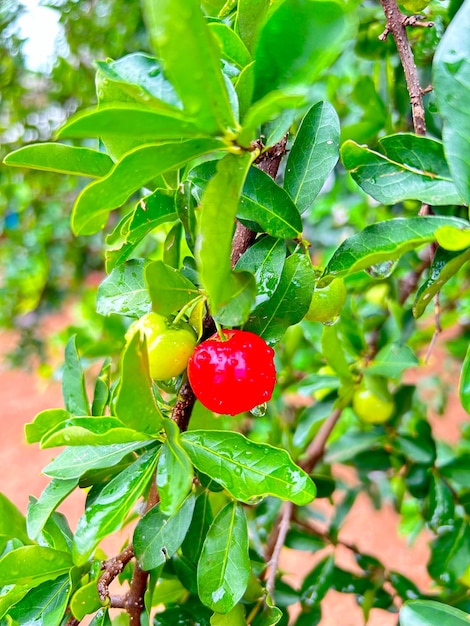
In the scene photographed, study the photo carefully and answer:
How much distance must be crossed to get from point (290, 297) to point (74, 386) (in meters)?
0.27

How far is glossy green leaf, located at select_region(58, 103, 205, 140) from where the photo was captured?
30 cm

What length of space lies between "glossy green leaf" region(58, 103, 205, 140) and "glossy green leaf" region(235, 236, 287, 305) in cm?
16

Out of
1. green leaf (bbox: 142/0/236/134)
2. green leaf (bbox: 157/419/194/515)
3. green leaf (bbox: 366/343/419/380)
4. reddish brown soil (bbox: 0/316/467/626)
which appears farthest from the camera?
reddish brown soil (bbox: 0/316/467/626)

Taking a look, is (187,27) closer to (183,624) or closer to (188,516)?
(188,516)

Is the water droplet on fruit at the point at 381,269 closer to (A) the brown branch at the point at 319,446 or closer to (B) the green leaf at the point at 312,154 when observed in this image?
(B) the green leaf at the point at 312,154

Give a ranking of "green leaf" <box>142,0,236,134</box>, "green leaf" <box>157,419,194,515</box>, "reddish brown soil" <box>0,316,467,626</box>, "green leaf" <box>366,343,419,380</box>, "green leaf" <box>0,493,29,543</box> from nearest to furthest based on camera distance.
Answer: "green leaf" <box>142,0,236,134</box>
"green leaf" <box>157,419,194,515</box>
"green leaf" <box>0,493,29,543</box>
"green leaf" <box>366,343,419,380</box>
"reddish brown soil" <box>0,316,467,626</box>

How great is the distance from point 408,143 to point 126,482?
358 millimetres

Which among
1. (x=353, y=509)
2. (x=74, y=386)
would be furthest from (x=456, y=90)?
(x=353, y=509)

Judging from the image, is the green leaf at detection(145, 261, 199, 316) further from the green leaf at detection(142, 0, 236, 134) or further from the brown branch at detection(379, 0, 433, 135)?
the brown branch at detection(379, 0, 433, 135)

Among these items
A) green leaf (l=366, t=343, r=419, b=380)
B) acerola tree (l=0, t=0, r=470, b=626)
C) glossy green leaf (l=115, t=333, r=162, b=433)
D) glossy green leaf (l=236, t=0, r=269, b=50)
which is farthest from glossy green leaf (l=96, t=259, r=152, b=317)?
green leaf (l=366, t=343, r=419, b=380)

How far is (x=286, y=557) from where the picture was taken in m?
2.29

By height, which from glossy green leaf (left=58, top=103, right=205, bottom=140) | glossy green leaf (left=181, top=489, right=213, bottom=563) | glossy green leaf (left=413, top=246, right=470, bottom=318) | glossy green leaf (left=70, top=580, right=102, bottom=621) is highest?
glossy green leaf (left=58, top=103, right=205, bottom=140)

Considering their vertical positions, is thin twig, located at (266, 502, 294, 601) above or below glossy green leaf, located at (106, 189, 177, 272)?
below

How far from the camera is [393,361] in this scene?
0.82 meters
